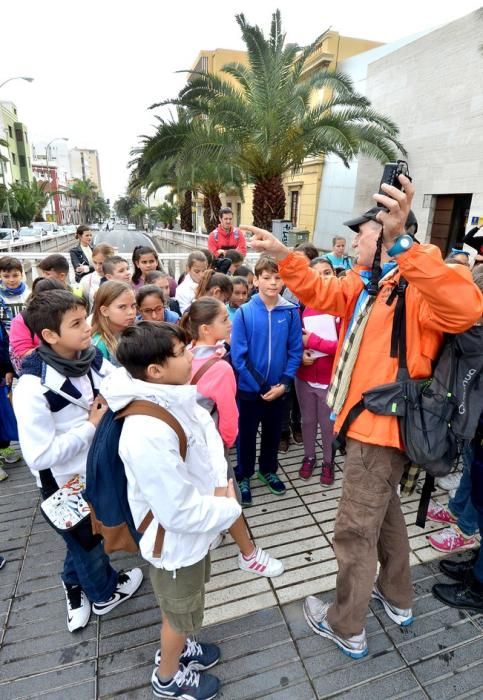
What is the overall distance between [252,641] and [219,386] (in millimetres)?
1309

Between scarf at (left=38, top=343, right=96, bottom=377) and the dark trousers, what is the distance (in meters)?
1.42

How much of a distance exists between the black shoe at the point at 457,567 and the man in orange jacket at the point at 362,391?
53cm

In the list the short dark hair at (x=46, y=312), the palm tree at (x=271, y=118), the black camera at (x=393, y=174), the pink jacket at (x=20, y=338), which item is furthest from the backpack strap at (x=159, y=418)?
the palm tree at (x=271, y=118)

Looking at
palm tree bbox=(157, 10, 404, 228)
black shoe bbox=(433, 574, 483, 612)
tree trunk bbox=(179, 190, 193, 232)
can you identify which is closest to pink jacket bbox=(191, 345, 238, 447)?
black shoe bbox=(433, 574, 483, 612)

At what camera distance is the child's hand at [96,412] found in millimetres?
1898

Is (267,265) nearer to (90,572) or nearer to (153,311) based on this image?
(153,311)

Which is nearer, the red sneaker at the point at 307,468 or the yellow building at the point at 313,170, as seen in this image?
the red sneaker at the point at 307,468

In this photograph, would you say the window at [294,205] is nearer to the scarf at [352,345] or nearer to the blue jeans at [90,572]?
the scarf at [352,345]

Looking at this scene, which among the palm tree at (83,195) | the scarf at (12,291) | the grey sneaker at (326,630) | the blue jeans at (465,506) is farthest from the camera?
the palm tree at (83,195)

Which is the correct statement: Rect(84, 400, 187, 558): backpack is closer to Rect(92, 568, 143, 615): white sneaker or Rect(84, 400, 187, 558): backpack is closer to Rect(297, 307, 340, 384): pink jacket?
Rect(92, 568, 143, 615): white sneaker

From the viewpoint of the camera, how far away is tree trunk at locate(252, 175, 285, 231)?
10.3 m

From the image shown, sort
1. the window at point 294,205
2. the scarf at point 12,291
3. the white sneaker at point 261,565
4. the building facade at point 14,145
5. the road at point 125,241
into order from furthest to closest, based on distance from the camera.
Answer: the building facade at point 14,145, the road at point 125,241, the window at point 294,205, the scarf at point 12,291, the white sneaker at point 261,565

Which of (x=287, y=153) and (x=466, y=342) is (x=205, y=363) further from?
(x=287, y=153)

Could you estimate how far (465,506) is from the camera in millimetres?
2596
